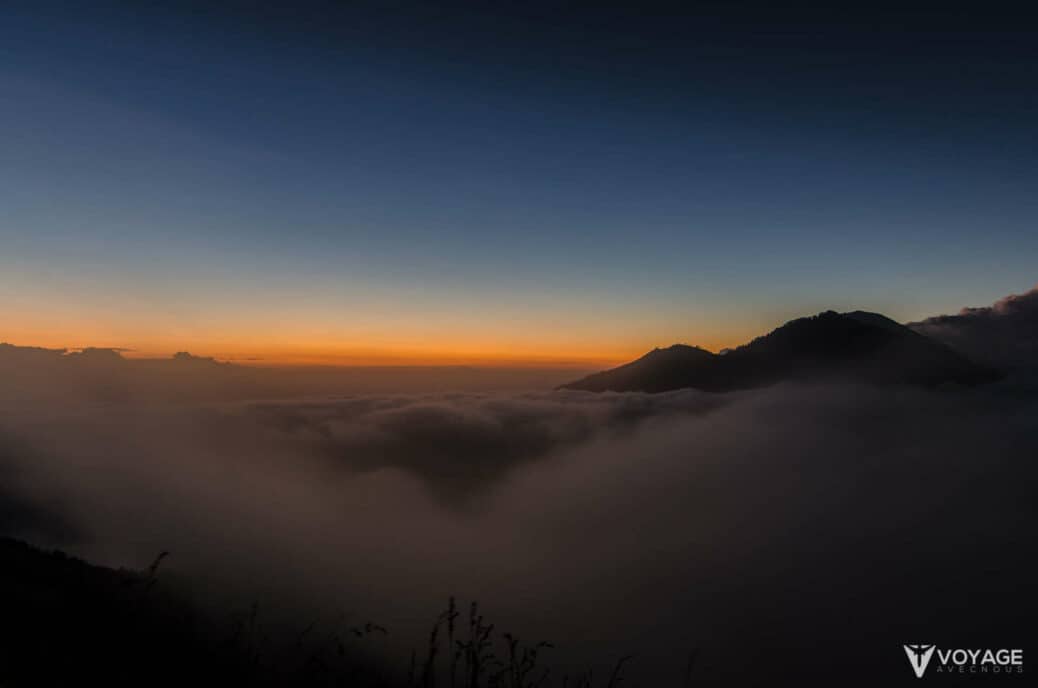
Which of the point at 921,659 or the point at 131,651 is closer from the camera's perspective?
the point at 131,651

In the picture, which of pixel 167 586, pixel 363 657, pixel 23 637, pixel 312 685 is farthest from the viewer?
pixel 363 657

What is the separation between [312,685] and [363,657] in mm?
198834

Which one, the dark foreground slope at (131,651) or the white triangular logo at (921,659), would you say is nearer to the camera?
the dark foreground slope at (131,651)

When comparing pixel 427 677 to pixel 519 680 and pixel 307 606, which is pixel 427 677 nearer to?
pixel 519 680

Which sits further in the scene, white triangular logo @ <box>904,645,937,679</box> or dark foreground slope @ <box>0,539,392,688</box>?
white triangular logo @ <box>904,645,937,679</box>

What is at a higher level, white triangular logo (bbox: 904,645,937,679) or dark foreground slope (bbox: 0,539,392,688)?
dark foreground slope (bbox: 0,539,392,688)

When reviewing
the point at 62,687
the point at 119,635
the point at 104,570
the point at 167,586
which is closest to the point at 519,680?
the point at 62,687

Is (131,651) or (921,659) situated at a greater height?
(131,651)

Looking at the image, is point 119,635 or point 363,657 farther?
point 363,657

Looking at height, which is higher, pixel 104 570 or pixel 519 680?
pixel 519 680

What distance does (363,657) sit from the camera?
6934 inches

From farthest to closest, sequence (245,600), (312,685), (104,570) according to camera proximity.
Result: (245,600), (104,570), (312,685)

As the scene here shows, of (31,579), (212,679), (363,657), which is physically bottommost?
(363,657)

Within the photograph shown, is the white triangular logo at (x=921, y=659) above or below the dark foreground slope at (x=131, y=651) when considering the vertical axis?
below
